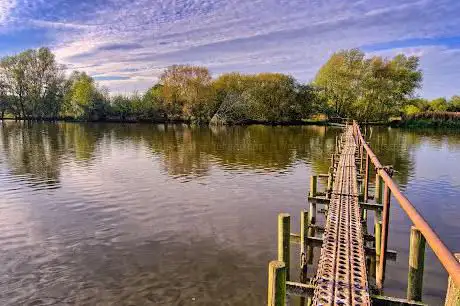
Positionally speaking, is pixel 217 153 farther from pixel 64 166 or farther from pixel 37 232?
pixel 37 232

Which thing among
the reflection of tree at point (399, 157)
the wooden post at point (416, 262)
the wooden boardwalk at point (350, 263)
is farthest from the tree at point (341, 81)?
the wooden post at point (416, 262)

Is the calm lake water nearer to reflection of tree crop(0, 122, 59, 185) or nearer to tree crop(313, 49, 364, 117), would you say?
reflection of tree crop(0, 122, 59, 185)

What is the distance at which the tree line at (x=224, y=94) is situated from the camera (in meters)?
85.2

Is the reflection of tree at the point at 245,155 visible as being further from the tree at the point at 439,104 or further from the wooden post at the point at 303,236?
the tree at the point at 439,104

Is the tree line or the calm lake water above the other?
the tree line

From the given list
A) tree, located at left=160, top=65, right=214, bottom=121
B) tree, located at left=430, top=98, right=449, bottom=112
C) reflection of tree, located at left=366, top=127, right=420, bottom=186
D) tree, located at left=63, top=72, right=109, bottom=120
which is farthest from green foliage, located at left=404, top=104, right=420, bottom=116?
tree, located at left=63, top=72, right=109, bottom=120

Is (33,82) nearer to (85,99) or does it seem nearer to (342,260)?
(85,99)

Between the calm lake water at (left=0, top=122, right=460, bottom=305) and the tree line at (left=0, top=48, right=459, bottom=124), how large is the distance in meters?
54.5

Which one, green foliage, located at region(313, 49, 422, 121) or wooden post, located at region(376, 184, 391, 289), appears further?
green foliage, located at region(313, 49, 422, 121)

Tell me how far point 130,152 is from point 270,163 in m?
15.9

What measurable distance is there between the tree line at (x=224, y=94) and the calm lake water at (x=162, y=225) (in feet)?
179

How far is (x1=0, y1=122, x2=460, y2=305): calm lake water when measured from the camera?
11.2m

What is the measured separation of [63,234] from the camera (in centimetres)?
1543

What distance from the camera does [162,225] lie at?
16.7 m
